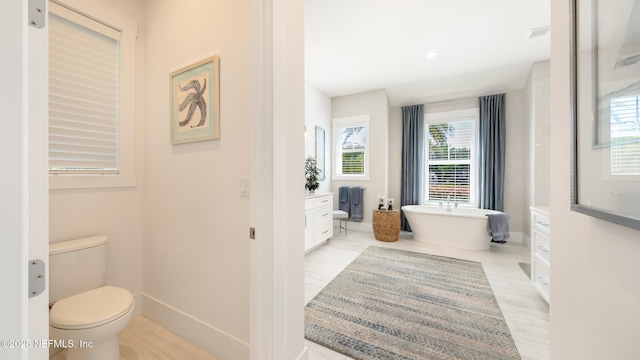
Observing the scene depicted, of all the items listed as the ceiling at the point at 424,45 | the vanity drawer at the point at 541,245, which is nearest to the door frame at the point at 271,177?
the ceiling at the point at 424,45

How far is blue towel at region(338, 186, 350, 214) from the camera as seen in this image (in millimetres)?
4789

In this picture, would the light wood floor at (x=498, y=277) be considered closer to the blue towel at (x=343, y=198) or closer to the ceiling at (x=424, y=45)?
the blue towel at (x=343, y=198)

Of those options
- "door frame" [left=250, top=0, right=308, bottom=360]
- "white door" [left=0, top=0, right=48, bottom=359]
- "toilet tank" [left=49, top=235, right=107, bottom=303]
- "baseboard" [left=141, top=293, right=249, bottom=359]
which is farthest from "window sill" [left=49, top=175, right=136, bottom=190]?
"white door" [left=0, top=0, right=48, bottom=359]

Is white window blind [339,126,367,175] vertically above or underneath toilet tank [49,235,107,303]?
above

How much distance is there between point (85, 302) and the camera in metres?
1.34

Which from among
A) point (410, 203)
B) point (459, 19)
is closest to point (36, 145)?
point (459, 19)

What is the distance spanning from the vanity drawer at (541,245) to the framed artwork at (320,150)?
3.20 m

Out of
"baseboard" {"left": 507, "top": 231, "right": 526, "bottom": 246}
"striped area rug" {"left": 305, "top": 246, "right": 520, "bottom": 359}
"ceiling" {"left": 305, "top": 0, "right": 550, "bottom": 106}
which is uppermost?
"ceiling" {"left": 305, "top": 0, "right": 550, "bottom": 106}

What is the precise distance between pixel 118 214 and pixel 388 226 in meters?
3.61

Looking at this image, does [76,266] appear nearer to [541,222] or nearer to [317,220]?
[317,220]

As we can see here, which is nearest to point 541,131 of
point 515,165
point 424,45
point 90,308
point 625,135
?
point 515,165

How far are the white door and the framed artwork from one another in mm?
4090

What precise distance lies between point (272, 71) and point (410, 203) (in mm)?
4290

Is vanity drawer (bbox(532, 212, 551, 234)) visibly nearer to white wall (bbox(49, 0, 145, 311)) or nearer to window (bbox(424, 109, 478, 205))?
window (bbox(424, 109, 478, 205))
